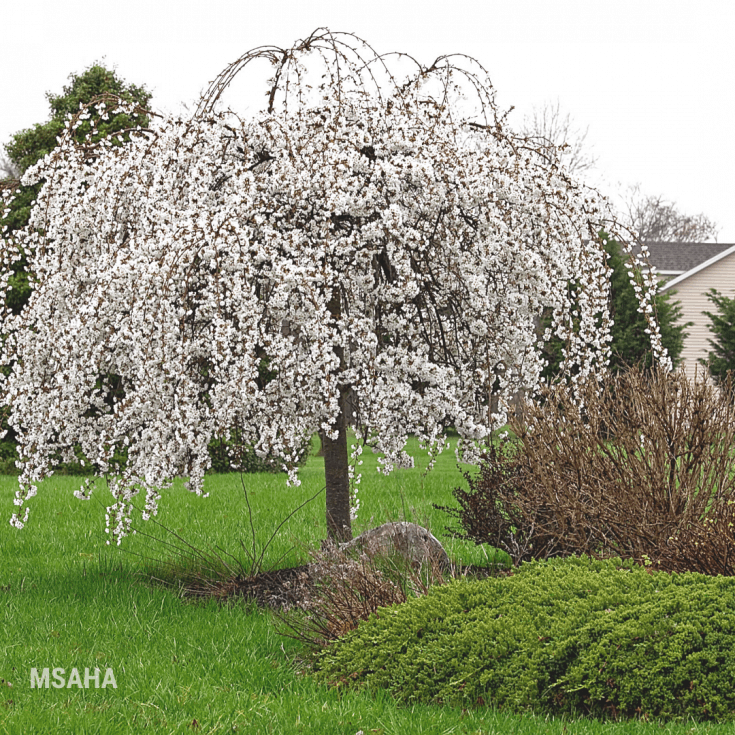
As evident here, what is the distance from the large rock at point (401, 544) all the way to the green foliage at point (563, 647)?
3.51 feet

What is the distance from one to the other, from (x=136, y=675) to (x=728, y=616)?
2597 millimetres

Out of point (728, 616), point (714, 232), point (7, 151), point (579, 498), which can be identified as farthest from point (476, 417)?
point (714, 232)

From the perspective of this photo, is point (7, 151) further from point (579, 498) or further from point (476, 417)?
point (579, 498)

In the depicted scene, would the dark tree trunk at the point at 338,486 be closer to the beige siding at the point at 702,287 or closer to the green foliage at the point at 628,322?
the green foliage at the point at 628,322

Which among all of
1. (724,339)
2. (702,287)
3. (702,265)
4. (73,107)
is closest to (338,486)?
(73,107)

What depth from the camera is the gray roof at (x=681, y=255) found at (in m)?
24.4

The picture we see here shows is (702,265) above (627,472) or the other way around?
above

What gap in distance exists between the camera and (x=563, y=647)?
125 inches

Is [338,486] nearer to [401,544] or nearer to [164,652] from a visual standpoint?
[401,544]

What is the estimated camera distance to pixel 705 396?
4.80m

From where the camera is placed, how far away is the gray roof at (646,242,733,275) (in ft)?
80.1

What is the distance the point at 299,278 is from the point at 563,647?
2.21 m

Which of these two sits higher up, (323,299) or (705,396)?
(323,299)

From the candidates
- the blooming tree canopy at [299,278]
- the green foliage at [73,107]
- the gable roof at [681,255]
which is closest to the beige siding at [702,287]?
the gable roof at [681,255]
